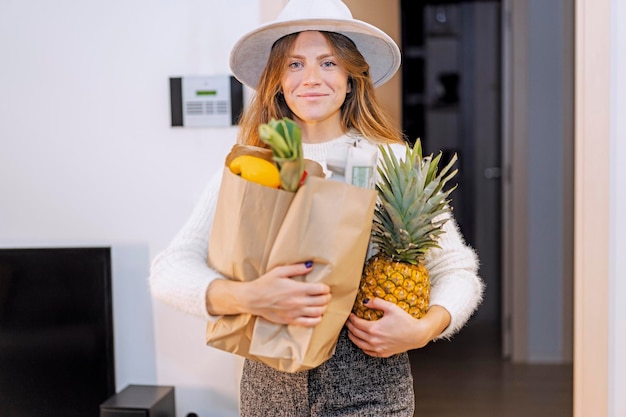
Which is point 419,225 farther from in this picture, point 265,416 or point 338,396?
point 265,416

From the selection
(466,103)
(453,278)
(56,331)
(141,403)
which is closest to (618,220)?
(453,278)

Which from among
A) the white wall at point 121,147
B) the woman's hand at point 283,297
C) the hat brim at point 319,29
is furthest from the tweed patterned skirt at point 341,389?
the white wall at point 121,147

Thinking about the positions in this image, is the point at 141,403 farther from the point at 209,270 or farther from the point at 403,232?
the point at 403,232

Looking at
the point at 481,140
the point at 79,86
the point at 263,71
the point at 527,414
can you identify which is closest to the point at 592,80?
the point at 263,71

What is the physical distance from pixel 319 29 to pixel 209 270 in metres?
0.59

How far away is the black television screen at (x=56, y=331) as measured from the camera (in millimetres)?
2395

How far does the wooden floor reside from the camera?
12.1 feet

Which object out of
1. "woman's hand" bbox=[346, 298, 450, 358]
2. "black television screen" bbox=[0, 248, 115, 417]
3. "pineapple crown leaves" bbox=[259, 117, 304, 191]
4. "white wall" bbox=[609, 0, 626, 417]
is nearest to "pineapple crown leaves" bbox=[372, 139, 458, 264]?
"woman's hand" bbox=[346, 298, 450, 358]

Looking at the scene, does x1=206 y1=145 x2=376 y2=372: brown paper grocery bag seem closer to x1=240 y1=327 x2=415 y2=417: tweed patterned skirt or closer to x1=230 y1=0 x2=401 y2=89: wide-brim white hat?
x1=240 y1=327 x2=415 y2=417: tweed patterned skirt

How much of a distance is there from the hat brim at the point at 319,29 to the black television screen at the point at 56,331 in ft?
2.92

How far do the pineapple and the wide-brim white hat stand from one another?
342mm

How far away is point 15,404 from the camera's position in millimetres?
2439

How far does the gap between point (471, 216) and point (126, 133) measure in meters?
3.94

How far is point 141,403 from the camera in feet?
7.47
